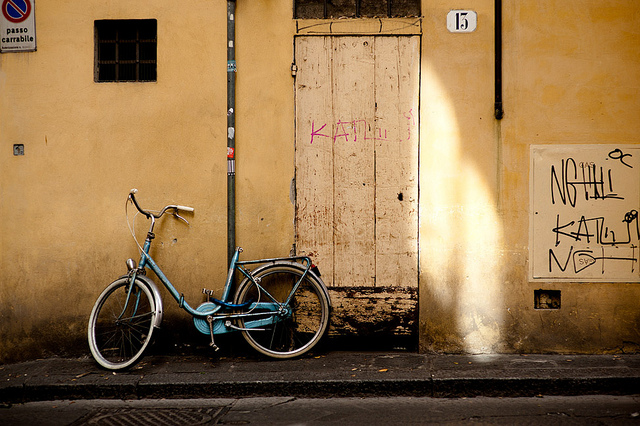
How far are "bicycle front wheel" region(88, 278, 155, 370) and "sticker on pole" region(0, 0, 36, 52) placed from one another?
2.54 metres

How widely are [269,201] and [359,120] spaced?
118 cm

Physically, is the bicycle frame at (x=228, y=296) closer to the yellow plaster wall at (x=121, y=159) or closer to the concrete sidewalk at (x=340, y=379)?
the yellow plaster wall at (x=121, y=159)

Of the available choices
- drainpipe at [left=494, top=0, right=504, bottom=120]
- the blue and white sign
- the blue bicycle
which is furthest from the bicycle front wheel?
the blue and white sign

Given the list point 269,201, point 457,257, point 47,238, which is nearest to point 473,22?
point 457,257

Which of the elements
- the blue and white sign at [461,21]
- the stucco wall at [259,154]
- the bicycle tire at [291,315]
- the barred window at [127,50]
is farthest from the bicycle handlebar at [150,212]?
the blue and white sign at [461,21]

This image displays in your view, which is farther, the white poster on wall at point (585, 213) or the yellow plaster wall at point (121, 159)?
the yellow plaster wall at point (121, 159)

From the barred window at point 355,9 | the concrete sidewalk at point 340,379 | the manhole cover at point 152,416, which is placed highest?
the barred window at point 355,9

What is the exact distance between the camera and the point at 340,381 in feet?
15.1

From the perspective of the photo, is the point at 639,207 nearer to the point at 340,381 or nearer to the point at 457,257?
the point at 457,257

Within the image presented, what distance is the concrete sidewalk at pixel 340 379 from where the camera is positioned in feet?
14.9

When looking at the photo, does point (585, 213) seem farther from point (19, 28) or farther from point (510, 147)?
point (19, 28)

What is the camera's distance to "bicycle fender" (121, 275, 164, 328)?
501 cm

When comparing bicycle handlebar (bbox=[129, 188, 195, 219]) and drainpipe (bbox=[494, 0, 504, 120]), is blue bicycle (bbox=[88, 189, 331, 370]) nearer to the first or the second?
bicycle handlebar (bbox=[129, 188, 195, 219])

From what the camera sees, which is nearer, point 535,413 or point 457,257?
point 535,413
